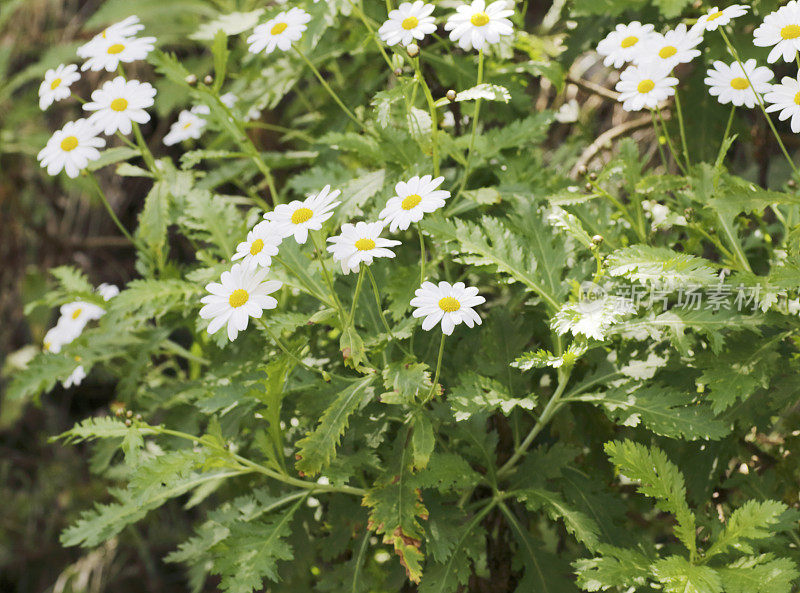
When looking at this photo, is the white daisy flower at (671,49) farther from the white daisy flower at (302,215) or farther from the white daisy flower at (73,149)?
the white daisy flower at (73,149)

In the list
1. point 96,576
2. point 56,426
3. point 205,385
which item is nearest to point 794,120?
point 205,385

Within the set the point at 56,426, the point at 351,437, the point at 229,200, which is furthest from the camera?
the point at 56,426

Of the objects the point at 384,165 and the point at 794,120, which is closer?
the point at 794,120

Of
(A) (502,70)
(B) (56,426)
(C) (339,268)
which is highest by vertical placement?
(A) (502,70)

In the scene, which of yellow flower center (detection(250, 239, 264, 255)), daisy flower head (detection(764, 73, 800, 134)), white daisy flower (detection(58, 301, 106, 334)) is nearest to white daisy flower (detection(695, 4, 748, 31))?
daisy flower head (detection(764, 73, 800, 134))

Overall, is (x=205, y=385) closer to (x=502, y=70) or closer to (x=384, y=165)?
(x=384, y=165)
